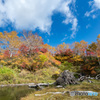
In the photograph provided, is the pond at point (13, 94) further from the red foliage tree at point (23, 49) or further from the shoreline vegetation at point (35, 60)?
the red foliage tree at point (23, 49)

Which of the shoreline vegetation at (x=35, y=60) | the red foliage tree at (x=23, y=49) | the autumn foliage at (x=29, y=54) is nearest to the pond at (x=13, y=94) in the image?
the shoreline vegetation at (x=35, y=60)

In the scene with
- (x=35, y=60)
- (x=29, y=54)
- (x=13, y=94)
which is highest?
(x=29, y=54)

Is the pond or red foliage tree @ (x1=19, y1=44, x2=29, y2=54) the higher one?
red foliage tree @ (x1=19, y1=44, x2=29, y2=54)

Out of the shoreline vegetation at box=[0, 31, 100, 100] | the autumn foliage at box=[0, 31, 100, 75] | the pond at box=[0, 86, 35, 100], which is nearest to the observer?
the pond at box=[0, 86, 35, 100]

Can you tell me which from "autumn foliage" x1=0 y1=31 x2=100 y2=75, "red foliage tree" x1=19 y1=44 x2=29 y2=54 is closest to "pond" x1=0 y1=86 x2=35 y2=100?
"autumn foliage" x1=0 y1=31 x2=100 y2=75

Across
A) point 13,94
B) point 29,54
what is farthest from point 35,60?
point 13,94

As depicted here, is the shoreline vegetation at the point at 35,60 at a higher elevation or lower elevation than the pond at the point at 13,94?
higher

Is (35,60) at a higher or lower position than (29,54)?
lower

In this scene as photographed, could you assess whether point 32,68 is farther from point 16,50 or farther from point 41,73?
point 16,50

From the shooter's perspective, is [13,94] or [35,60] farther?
[35,60]

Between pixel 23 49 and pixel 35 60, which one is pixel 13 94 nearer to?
pixel 35 60

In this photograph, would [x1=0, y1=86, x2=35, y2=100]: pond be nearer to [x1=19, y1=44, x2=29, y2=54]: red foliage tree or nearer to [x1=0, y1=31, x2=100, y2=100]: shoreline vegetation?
[x1=0, y1=31, x2=100, y2=100]: shoreline vegetation

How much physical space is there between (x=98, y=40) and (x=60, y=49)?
34.7 feet

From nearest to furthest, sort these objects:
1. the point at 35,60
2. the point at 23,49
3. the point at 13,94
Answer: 1. the point at 13,94
2. the point at 35,60
3. the point at 23,49
